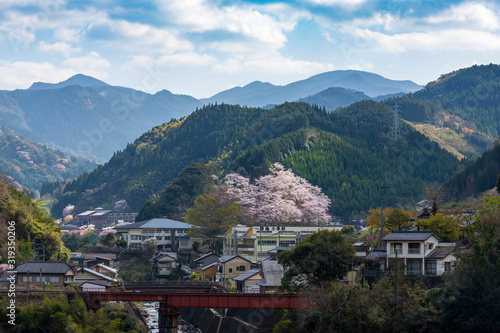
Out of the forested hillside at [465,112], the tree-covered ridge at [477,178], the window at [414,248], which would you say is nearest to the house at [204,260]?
the window at [414,248]

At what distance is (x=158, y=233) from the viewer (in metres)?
83.6

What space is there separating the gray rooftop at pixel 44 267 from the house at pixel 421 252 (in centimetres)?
2096

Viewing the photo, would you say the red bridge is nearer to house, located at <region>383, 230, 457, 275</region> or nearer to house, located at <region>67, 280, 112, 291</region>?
house, located at <region>67, 280, 112, 291</region>

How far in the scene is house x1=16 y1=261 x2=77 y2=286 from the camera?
44.3 meters

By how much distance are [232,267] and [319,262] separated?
19449 mm

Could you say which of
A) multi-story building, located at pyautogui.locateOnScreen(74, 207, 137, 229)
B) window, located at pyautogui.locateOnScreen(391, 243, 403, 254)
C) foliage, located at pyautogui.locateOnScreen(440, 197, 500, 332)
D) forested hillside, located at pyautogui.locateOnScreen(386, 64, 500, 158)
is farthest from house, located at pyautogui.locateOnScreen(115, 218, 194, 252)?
forested hillside, located at pyautogui.locateOnScreen(386, 64, 500, 158)

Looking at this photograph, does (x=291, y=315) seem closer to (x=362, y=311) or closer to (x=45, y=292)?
(x=362, y=311)

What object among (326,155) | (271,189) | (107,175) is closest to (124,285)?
(271,189)

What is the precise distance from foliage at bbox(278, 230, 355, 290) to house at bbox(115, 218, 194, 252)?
40219 millimetres

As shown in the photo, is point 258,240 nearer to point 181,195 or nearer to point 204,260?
point 204,260

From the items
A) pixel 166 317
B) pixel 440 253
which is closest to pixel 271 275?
pixel 166 317

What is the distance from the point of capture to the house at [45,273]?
44312mm

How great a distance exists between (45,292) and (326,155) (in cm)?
6708

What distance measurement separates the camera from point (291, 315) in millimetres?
38844
